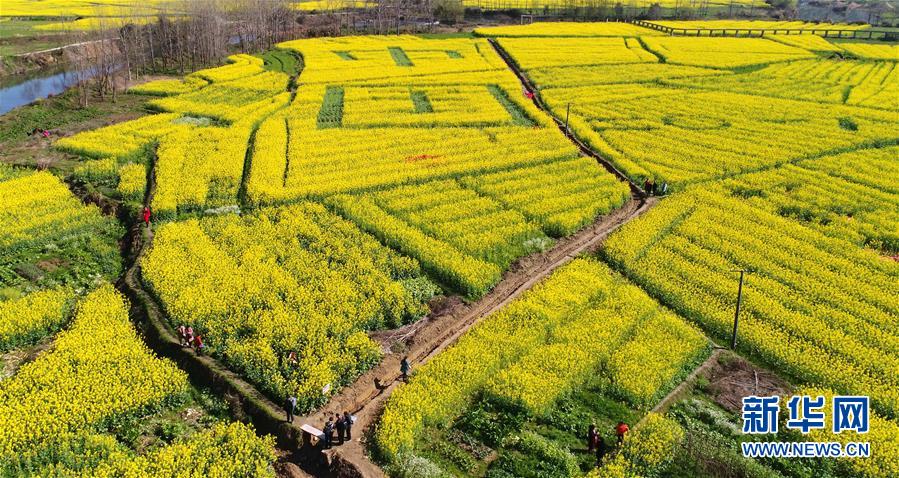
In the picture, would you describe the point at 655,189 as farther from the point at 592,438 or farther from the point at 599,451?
the point at 599,451

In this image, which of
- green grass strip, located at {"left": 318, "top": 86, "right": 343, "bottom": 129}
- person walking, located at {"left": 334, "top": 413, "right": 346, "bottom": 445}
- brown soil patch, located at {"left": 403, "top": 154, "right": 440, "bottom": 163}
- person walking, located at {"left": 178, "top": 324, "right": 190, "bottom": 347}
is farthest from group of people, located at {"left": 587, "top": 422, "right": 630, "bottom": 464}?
green grass strip, located at {"left": 318, "top": 86, "right": 343, "bottom": 129}

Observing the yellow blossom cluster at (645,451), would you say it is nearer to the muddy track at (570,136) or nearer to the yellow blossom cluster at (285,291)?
the yellow blossom cluster at (285,291)

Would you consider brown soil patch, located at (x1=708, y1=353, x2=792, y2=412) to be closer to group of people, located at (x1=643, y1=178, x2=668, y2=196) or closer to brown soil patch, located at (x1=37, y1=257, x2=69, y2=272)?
group of people, located at (x1=643, y1=178, x2=668, y2=196)

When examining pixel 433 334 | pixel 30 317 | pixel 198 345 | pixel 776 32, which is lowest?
pixel 433 334

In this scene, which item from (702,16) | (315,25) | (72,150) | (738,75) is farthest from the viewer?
(702,16)

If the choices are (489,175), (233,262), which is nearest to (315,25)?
(489,175)

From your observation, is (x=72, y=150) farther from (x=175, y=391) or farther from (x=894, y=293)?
(x=894, y=293)

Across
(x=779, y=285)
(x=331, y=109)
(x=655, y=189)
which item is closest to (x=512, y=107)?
(x=331, y=109)
